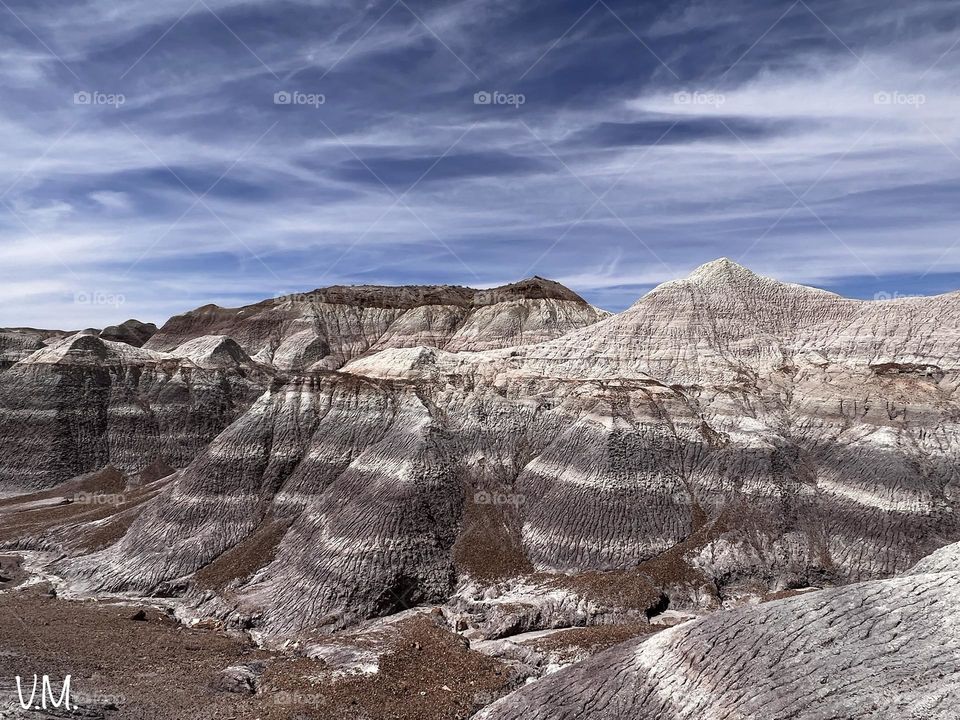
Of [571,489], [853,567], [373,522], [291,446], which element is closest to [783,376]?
[853,567]

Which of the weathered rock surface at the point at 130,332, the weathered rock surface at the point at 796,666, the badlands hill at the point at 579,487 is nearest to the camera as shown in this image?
the weathered rock surface at the point at 796,666

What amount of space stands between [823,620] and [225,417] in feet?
214

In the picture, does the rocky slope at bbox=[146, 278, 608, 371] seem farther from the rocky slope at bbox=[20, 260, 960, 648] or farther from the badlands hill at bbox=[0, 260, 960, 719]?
the rocky slope at bbox=[20, 260, 960, 648]

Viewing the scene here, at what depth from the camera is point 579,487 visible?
34594 millimetres

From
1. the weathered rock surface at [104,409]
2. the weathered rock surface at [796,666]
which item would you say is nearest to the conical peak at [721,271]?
the weathered rock surface at [796,666]

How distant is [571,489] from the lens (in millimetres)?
34781

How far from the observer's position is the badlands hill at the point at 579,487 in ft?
97.5

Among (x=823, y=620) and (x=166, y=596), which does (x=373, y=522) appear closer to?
(x=166, y=596)

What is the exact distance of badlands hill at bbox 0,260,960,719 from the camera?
97.5 ft

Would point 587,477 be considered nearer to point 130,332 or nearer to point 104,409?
point 104,409

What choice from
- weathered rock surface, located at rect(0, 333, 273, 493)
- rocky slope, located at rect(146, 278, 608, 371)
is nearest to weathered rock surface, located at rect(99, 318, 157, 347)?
rocky slope, located at rect(146, 278, 608, 371)

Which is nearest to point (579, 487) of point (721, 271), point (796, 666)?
point (796, 666)

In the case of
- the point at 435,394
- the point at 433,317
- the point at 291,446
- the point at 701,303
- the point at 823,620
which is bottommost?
the point at 823,620

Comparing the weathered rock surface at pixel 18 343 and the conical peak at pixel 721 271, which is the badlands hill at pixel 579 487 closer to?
the conical peak at pixel 721 271
